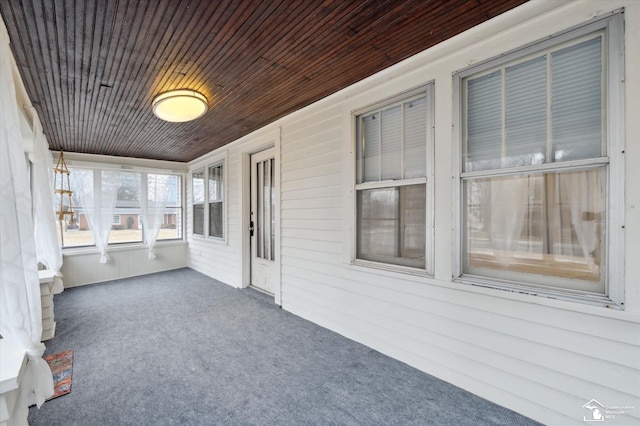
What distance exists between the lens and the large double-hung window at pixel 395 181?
225cm

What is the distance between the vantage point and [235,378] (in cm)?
215

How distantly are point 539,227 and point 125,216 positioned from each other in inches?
262

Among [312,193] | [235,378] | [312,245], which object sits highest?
[312,193]

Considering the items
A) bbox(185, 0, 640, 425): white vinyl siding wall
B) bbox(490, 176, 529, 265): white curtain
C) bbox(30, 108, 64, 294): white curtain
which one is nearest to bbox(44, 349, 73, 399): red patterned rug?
bbox(30, 108, 64, 294): white curtain

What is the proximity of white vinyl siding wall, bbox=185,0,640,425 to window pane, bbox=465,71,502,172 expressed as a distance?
124mm

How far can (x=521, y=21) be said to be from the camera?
5.61ft

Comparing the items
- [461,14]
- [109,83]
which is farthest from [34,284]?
[461,14]

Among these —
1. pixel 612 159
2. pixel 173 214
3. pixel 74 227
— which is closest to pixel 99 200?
pixel 74 227

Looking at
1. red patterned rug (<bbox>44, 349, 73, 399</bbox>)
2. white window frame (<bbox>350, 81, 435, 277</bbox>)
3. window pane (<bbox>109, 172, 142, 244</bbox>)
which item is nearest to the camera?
red patterned rug (<bbox>44, 349, 73, 399</bbox>)

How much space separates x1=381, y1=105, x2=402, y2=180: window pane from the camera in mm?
2418

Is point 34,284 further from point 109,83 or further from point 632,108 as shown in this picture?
point 632,108

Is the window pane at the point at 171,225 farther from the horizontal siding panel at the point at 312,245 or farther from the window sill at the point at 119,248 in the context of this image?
the horizontal siding panel at the point at 312,245

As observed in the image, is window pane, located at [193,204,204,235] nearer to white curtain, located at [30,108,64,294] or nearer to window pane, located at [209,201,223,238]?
window pane, located at [209,201,223,238]

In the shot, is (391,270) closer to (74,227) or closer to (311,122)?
(311,122)
